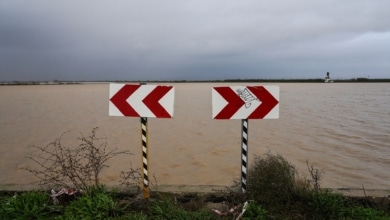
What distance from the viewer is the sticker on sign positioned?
5145 mm

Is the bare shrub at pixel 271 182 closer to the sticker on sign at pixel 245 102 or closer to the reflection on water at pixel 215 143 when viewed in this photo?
the sticker on sign at pixel 245 102

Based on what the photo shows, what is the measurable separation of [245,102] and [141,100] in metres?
1.49

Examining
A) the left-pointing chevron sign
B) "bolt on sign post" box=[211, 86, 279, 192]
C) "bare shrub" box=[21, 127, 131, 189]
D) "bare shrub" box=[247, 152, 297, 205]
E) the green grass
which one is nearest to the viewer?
the green grass

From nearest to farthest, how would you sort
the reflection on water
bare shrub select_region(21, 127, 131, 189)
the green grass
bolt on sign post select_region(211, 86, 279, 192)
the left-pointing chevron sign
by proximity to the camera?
the green grass
the left-pointing chevron sign
bolt on sign post select_region(211, 86, 279, 192)
bare shrub select_region(21, 127, 131, 189)
the reflection on water

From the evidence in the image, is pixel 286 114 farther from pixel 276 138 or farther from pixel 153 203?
pixel 153 203

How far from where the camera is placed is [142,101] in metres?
Result: 5.04

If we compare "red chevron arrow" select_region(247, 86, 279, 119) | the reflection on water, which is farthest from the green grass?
the reflection on water

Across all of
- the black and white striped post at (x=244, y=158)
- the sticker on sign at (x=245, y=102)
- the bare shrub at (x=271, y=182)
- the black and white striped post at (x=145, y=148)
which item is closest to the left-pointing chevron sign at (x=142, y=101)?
the black and white striped post at (x=145, y=148)

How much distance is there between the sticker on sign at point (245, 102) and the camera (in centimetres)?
514

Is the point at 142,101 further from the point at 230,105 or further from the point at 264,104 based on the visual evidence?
the point at 264,104

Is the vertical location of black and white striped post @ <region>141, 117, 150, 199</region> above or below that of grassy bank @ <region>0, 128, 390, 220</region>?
above

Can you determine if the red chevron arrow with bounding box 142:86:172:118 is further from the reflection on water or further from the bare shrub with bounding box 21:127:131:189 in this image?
the reflection on water

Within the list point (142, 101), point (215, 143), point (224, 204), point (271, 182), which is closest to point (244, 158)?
point (271, 182)

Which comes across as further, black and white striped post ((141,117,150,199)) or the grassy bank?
black and white striped post ((141,117,150,199))
